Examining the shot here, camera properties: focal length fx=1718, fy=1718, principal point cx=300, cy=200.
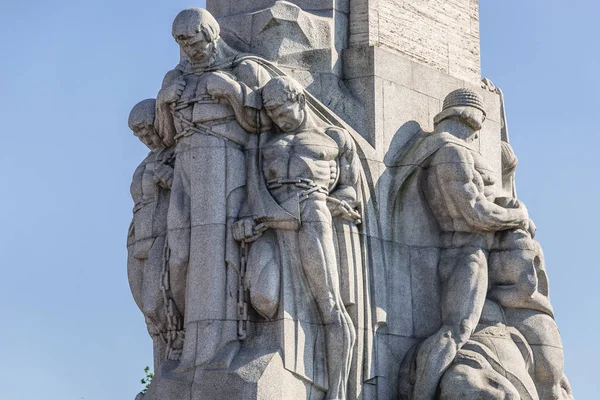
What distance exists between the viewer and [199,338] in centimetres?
1970

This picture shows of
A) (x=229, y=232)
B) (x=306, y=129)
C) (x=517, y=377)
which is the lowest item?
(x=517, y=377)

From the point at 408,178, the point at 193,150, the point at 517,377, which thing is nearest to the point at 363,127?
the point at 408,178

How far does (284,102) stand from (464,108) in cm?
257

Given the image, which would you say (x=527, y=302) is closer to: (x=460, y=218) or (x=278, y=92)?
(x=460, y=218)

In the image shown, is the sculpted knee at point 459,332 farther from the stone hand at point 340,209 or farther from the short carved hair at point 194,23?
the short carved hair at point 194,23

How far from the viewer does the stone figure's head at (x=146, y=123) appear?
834 inches

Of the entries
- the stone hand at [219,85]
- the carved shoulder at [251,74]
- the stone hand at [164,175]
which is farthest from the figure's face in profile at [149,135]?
the carved shoulder at [251,74]

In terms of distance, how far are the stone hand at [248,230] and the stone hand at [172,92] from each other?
179cm

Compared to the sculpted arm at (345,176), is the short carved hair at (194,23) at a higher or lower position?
higher

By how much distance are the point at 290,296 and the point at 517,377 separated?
297cm

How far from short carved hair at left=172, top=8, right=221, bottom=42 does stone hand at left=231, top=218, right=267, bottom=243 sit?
2.29 m

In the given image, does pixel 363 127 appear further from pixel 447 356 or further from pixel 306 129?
pixel 447 356

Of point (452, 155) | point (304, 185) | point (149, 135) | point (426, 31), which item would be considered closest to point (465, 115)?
point (452, 155)

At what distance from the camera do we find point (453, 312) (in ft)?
68.0
